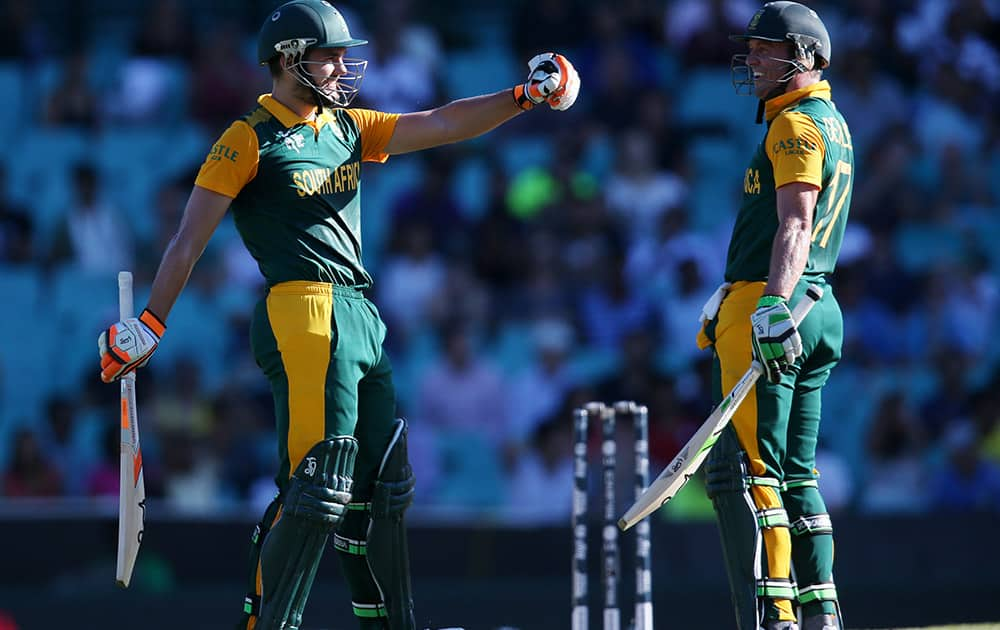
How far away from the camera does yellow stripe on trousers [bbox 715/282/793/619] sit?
5.20 meters

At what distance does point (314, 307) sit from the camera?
516 cm

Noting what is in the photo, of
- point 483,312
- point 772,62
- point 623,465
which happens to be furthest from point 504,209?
point 772,62

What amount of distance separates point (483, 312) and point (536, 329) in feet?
1.36

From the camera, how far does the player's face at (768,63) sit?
216 inches

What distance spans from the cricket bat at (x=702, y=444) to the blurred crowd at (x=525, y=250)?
3184 mm

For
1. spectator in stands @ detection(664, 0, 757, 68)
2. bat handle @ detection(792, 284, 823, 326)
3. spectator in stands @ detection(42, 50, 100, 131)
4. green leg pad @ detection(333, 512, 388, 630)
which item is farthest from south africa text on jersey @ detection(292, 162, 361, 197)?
spectator in stands @ detection(42, 50, 100, 131)

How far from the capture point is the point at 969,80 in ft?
37.4

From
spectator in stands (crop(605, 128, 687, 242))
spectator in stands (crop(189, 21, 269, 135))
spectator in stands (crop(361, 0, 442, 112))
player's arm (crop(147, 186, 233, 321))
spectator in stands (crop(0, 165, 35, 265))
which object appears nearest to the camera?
player's arm (crop(147, 186, 233, 321))

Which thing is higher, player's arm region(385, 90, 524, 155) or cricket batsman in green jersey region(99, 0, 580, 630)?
player's arm region(385, 90, 524, 155)

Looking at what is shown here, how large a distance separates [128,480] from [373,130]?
1.49 m

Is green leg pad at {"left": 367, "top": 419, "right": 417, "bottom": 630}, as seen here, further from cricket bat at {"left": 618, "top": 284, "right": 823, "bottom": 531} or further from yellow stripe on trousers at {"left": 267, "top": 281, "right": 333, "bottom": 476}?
cricket bat at {"left": 618, "top": 284, "right": 823, "bottom": 531}

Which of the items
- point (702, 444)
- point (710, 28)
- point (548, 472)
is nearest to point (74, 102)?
point (710, 28)

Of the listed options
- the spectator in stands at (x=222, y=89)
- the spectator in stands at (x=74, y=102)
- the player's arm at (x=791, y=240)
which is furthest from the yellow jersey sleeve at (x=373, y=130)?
the spectator in stands at (x=74, y=102)

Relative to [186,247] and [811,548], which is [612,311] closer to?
[811,548]
